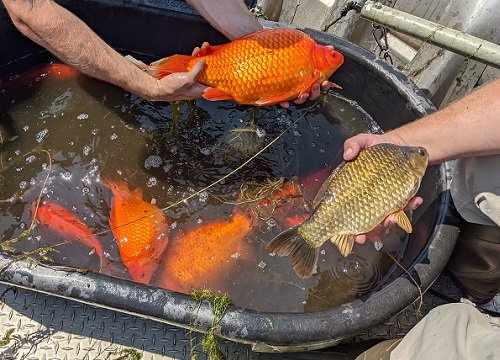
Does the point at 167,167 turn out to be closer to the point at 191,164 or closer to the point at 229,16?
the point at 191,164

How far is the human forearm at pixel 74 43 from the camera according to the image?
2348mm

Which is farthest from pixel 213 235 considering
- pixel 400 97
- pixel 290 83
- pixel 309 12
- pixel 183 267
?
pixel 309 12

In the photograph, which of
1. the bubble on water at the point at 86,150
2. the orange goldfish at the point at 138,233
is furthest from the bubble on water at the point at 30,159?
the orange goldfish at the point at 138,233

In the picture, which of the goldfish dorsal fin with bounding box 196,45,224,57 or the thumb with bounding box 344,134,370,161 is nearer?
the thumb with bounding box 344,134,370,161

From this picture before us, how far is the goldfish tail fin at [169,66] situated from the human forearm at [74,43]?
2.2 inches

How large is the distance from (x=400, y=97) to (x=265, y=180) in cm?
86

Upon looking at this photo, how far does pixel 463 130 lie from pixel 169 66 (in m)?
1.38

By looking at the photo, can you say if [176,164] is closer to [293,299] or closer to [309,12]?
[293,299]

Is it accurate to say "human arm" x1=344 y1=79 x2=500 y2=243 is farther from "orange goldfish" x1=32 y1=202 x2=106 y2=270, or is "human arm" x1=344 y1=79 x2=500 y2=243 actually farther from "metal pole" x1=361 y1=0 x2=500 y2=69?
"orange goldfish" x1=32 y1=202 x2=106 y2=270

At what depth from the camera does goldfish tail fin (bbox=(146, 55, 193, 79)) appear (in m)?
2.35

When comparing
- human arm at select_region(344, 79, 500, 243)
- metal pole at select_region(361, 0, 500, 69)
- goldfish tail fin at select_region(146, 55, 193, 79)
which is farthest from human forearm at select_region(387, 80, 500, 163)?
goldfish tail fin at select_region(146, 55, 193, 79)

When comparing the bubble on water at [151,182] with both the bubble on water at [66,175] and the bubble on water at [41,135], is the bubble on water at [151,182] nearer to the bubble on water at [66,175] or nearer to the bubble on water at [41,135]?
the bubble on water at [66,175]

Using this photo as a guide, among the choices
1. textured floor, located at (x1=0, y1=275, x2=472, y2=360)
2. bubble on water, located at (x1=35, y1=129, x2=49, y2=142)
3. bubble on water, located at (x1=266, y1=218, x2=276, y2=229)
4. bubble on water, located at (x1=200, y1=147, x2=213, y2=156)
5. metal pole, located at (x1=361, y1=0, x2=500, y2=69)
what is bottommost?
textured floor, located at (x1=0, y1=275, x2=472, y2=360)

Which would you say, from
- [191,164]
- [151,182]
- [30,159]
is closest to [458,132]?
[191,164]
